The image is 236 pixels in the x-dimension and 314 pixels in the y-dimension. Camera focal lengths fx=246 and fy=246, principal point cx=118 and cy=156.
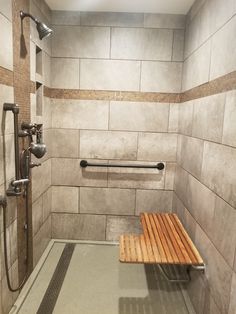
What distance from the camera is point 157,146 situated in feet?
8.90

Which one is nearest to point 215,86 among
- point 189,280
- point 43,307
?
point 189,280

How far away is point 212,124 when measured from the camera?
1.70m

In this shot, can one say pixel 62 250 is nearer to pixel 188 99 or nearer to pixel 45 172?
pixel 45 172

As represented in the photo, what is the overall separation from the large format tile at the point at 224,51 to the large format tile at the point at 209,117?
165 millimetres

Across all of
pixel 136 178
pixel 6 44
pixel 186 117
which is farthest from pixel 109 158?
pixel 6 44

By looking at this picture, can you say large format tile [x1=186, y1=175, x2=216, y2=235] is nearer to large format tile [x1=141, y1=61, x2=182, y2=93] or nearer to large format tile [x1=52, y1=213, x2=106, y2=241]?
large format tile [x1=141, y1=61, x2=182, y2=93]

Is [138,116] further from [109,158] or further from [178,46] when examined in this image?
[178,46]

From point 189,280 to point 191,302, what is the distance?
162 mm

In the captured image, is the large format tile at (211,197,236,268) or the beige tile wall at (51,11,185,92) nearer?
the large format tile at (211,197,236,268)

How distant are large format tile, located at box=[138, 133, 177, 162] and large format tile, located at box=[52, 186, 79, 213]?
862 mm

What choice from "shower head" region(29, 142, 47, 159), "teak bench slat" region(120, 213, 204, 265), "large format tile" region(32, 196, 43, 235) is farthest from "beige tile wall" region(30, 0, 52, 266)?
"teak bench slat" region(120, 213, 204, 265)

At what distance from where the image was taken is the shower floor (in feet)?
6.42

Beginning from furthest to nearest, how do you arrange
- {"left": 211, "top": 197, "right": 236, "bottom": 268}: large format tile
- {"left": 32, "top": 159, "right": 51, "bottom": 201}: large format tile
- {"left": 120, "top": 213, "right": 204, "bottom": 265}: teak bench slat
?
{"left": 32, "top": 159, "right": 51, "bottom": 201}: large format tile → {"left": 120, "top": 213, "right": 204, "bottom": 265}: teak bench slat → {"left": 211, "top": 197, "right": 236, "bottom": 268}: large format tile

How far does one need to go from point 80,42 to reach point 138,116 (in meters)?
0.98
